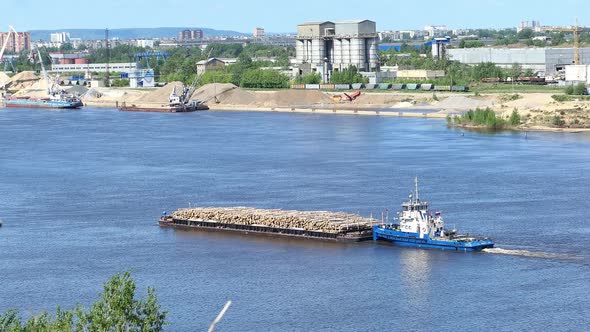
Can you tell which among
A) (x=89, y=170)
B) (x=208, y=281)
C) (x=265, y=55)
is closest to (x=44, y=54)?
(x=265, y=55)

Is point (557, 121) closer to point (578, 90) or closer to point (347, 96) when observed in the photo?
point (578, 90)

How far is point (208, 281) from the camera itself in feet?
64.5

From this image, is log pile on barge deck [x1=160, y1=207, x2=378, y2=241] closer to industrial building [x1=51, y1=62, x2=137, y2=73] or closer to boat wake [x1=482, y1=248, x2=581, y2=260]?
boat wake [x1=482, y1=248, x2=581, y2=260]

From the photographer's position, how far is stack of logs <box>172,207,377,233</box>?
23.0m

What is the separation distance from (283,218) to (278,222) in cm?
12

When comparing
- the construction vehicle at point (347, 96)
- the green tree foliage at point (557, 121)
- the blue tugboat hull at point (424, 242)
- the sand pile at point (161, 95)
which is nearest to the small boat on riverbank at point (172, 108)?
the sand pile at point (161, 95)

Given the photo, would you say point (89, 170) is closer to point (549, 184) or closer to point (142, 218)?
point (142, 218)

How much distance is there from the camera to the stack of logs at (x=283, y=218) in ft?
75.4

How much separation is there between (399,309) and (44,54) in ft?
329

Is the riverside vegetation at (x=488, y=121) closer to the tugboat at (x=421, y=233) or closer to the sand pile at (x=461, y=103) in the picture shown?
the sand pile at (x=461, y=103)

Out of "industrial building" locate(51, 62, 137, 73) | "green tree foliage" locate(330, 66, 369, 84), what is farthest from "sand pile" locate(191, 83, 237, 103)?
"industrial building" locate(51, 62, 137, 73)

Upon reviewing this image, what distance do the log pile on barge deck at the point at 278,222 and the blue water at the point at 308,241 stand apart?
0.35 m

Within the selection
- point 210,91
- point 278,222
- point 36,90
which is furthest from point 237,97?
point 278,222

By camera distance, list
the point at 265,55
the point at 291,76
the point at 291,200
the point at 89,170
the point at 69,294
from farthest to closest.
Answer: the point at 265,55 → the point at 291,76 → the point at 89,170 → the point at 291,200 → the point at 69,294
